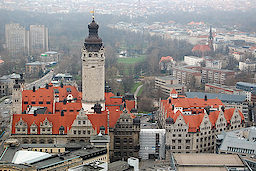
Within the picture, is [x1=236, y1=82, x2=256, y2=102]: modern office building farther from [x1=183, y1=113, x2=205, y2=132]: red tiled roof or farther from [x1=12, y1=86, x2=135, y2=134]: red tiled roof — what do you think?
[x1=183, y1=113, x2=205, y2=132]: red tiled roof

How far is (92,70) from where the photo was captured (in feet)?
249

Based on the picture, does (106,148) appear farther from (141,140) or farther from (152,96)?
(152,96)

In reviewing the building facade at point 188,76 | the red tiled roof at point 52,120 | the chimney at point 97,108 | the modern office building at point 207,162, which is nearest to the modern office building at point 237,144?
the modern office building at point 207,162

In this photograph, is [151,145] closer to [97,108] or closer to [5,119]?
[97,108]

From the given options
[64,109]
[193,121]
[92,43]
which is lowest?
[193,121]

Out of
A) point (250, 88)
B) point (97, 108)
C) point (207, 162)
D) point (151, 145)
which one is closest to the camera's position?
point (207, 162)

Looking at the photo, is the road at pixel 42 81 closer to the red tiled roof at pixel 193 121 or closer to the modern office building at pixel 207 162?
the red tiled roof at pixel 193 121

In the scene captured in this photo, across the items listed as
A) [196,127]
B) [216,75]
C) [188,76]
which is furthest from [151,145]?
[216,75]

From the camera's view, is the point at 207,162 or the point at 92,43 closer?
the point at 207,162

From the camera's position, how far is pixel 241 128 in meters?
81.3

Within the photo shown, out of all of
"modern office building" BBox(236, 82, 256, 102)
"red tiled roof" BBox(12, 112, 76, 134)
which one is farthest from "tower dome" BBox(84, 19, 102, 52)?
"modern office building" BBox(236, 82, 256, 102)

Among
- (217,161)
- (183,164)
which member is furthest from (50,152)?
(217,161)

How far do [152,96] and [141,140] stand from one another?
45.4m

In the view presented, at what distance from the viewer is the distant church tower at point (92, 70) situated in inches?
2975
